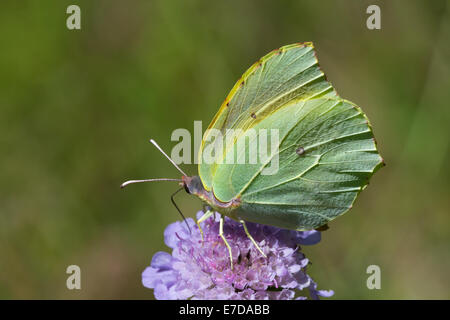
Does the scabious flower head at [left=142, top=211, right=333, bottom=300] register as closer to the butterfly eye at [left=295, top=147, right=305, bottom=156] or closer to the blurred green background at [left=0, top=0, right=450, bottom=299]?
the butterfly eye at [left=295, top=147, right=305, bottom=156]

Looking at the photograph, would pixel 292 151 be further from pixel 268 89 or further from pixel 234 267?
pixel 234 267

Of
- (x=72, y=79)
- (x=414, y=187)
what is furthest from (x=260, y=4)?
(x=414, y=187)

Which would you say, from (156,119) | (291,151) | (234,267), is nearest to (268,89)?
(291,151)

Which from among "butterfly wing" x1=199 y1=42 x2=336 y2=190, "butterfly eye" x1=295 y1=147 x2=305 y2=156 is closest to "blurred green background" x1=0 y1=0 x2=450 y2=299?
"butterfly eye" x1=295 y1=147 x2=305 y2=156

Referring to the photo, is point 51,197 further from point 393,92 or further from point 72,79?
point 393,92

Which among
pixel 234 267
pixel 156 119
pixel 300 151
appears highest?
pixel 156 119
